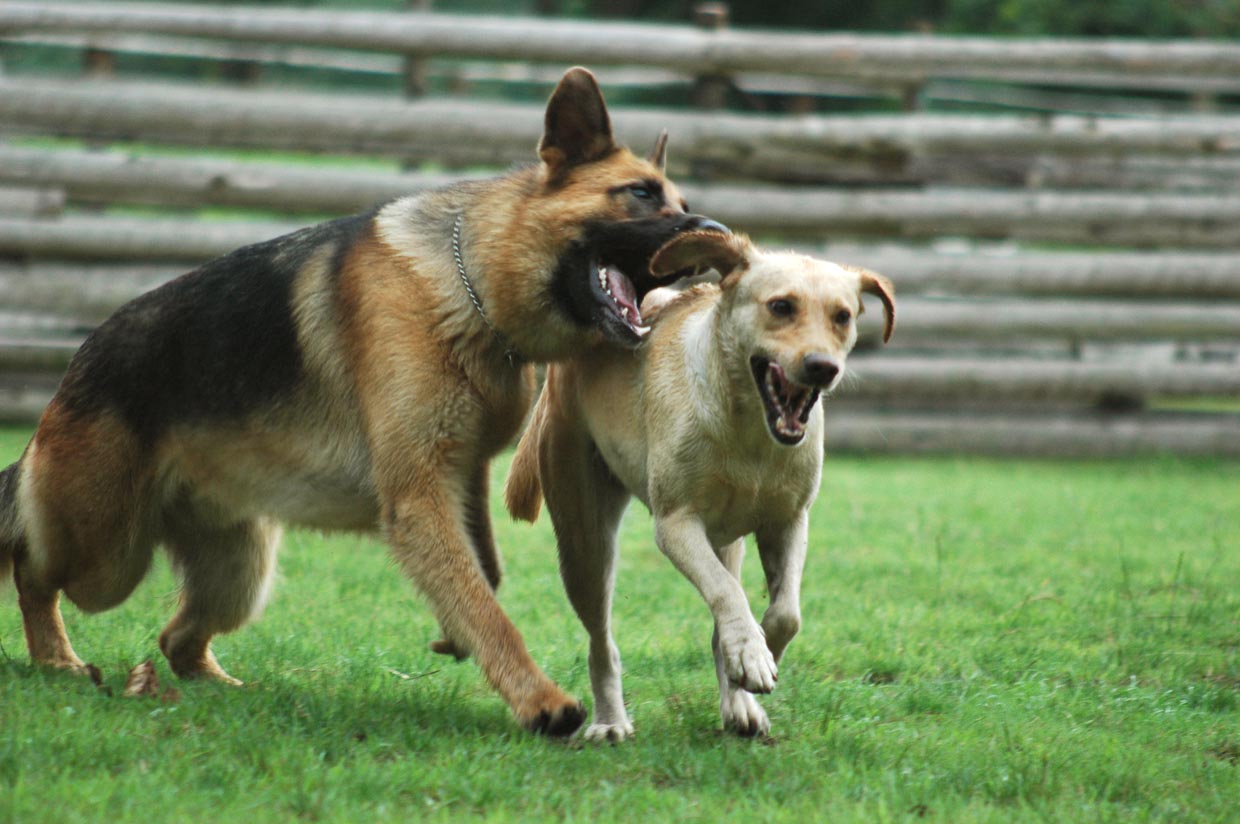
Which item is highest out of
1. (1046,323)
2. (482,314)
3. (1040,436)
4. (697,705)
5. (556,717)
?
(482,314)

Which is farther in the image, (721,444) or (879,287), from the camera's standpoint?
(879,287)

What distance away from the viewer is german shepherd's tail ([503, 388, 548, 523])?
16.4ft

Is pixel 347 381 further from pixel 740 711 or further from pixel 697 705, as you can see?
pixel 740 711

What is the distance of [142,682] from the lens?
4.43 m

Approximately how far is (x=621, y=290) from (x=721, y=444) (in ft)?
2.60

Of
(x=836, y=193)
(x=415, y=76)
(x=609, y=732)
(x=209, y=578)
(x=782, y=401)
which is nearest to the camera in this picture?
(x=782, y=401)

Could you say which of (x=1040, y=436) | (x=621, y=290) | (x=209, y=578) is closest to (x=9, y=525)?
(x=209, y=578)

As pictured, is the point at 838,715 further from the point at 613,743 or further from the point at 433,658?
the point at 433,658

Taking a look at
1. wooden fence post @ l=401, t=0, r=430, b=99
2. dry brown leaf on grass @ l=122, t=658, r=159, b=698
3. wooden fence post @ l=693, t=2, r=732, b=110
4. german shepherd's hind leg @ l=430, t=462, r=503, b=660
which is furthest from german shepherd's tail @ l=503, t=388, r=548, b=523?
wooden fence post @ l=693, t=2, r=732, b=110

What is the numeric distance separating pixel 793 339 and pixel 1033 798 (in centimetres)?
145

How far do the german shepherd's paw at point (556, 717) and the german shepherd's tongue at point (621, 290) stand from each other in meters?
1.36

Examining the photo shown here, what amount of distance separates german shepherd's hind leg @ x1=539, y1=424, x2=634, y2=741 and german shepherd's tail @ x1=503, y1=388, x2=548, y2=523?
0.15m

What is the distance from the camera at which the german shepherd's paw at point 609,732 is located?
4.21m

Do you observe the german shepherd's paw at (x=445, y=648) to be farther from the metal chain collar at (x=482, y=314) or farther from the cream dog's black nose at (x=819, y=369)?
the cream dog's black nose at (x=819, y=369)
